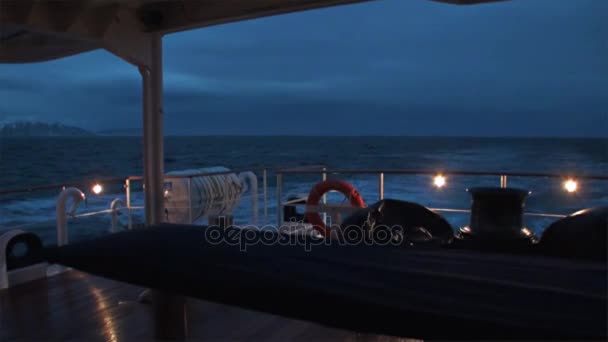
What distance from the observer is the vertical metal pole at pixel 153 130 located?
2.79 metres

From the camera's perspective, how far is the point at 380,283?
1.24m

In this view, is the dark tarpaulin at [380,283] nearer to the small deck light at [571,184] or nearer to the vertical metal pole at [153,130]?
the vertical metal pole at [153,130]

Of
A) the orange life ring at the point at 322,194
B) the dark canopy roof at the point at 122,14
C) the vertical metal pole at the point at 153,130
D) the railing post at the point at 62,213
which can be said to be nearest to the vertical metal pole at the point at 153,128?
the vertical metal pole at the point at 153,130

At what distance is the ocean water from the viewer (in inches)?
495

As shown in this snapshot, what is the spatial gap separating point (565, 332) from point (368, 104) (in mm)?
26493

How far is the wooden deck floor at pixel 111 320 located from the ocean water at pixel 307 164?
3.56 ft

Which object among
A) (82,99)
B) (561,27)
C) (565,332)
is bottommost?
(565,332)

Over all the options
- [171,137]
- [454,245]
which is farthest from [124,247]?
[171,137]

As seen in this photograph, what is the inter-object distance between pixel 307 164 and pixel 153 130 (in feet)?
64.9

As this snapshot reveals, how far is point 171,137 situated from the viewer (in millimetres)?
38406

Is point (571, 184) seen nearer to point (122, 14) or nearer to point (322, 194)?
point (322, 194)

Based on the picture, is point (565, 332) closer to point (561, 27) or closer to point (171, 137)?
point (561, 27)

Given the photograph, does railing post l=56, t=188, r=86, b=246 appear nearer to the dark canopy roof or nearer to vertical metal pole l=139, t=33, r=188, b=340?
vertical metal pole l=139, t=33, r=188, b=340

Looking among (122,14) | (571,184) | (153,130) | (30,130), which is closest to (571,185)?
(571,184)
